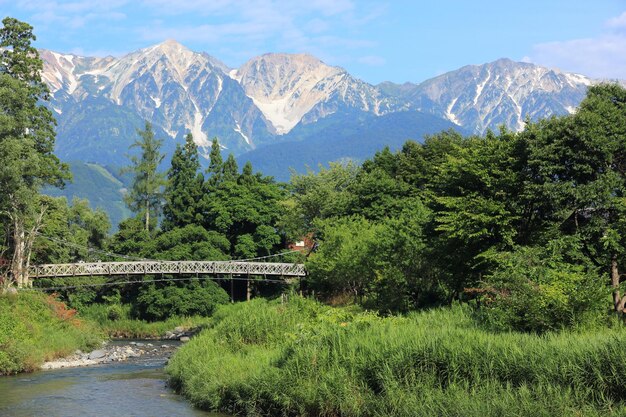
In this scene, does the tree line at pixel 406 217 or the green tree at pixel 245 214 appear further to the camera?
the green tree at pixel 245 214

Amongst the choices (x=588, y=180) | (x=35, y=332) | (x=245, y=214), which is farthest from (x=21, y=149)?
(x=588, y=180)

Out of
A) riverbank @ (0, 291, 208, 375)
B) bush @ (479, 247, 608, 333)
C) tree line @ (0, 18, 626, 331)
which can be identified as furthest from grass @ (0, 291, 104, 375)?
bush @ (479, 247, 608, 333)

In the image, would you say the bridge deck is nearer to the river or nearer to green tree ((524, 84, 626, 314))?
the river

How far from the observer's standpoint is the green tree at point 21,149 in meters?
40.4

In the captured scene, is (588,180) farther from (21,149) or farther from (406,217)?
(21,149)

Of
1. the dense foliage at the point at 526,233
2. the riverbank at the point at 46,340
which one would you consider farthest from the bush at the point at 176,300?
the dense foliage at the point at 526,233

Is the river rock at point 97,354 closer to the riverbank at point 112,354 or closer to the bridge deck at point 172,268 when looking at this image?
the riverbank at point 112,354

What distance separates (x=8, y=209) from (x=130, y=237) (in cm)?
2098

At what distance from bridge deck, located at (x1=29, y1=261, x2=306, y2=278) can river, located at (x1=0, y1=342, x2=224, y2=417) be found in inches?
731

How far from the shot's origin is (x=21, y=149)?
133ft

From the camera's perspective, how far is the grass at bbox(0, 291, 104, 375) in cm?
3081

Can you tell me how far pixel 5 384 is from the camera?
2694 cm

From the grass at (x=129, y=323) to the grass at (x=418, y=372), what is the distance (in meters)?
31.1

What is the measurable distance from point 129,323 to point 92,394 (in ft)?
100
